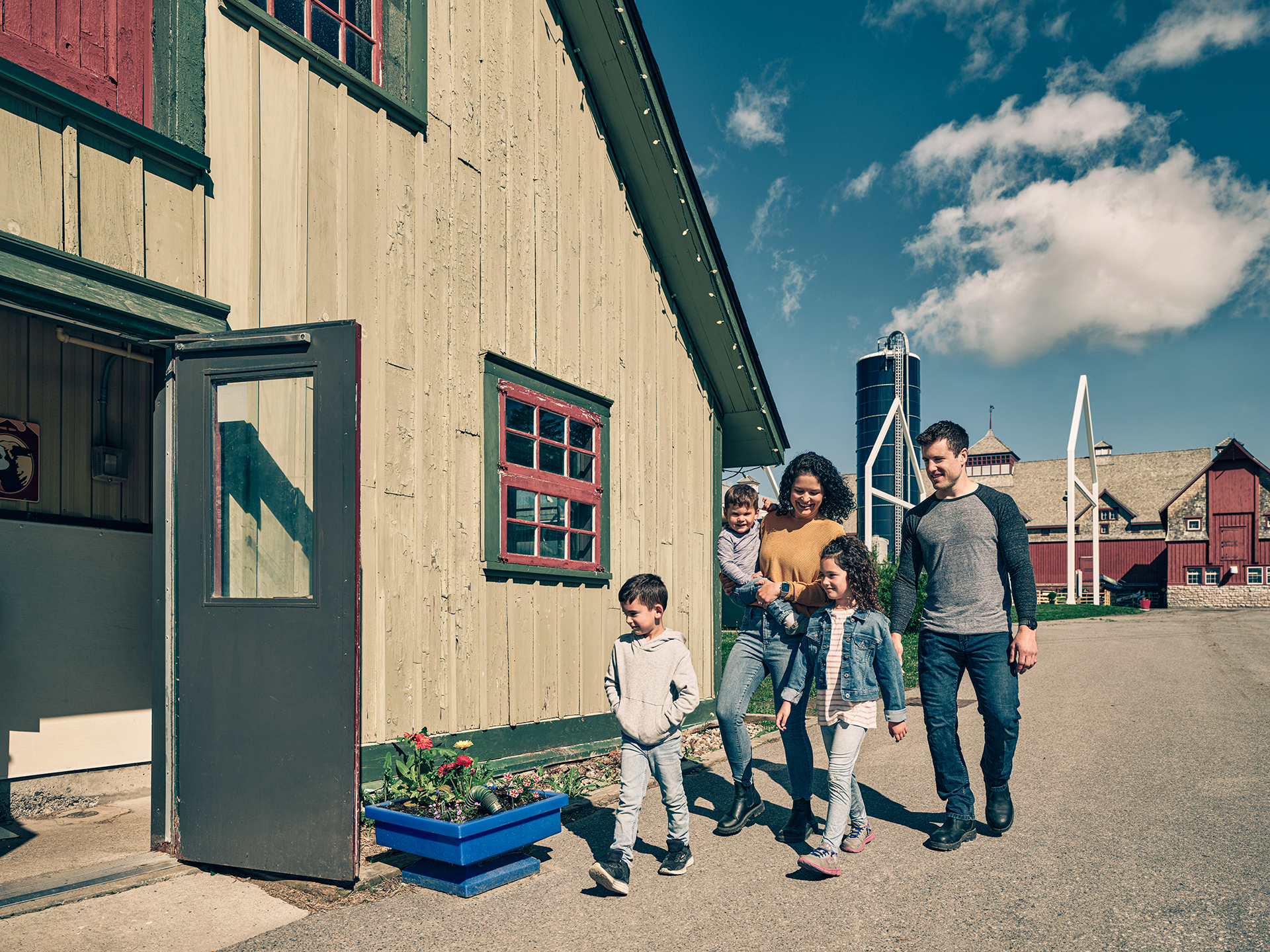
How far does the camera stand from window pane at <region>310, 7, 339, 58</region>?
4.80 m

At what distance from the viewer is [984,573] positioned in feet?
14.7

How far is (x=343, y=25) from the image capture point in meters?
4.94

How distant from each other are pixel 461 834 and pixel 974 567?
287 centimetres

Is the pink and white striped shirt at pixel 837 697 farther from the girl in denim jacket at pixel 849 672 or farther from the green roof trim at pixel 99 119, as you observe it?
the green roof trim at pixel 99 119

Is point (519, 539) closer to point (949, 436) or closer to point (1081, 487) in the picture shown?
point (949, 436)

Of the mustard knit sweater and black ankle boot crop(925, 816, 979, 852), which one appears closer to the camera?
black ankle boot crop(925, 816, 979, 852)

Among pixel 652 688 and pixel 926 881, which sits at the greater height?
pixel 652 688

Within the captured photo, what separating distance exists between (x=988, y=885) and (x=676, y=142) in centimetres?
622

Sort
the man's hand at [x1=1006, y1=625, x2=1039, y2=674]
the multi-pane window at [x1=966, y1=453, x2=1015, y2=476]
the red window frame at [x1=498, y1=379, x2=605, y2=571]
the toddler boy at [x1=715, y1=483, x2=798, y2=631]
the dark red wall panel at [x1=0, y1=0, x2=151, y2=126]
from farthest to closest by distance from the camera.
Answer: the multi-pane window at [x1=966, y1=453, x2=1015, y2=476] < the red window frame at [x1=498, y1=379, x2=605, y2=571] < the toddler boy at [x1=715, y1=483, x2=798, y2=631] < the man's hand at [x1=1006, y1=625, x2=1039, y2=674] < the dark red wall panel at [x1=0, y1=0, x2=151, y2=126]

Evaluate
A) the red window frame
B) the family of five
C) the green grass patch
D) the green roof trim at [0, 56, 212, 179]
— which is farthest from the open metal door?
the green grass patch

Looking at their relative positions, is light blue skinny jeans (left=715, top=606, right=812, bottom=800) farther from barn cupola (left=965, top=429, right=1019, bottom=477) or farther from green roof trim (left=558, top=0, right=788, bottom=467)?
barn cupola (left=965, top=429, right=1019, bottom=477)

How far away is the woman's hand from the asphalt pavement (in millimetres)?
1257

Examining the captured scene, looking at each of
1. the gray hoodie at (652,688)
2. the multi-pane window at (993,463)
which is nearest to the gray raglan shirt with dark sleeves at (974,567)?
the gray hoodie at (652,688)

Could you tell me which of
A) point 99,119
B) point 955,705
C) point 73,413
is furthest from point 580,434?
point 99,119
